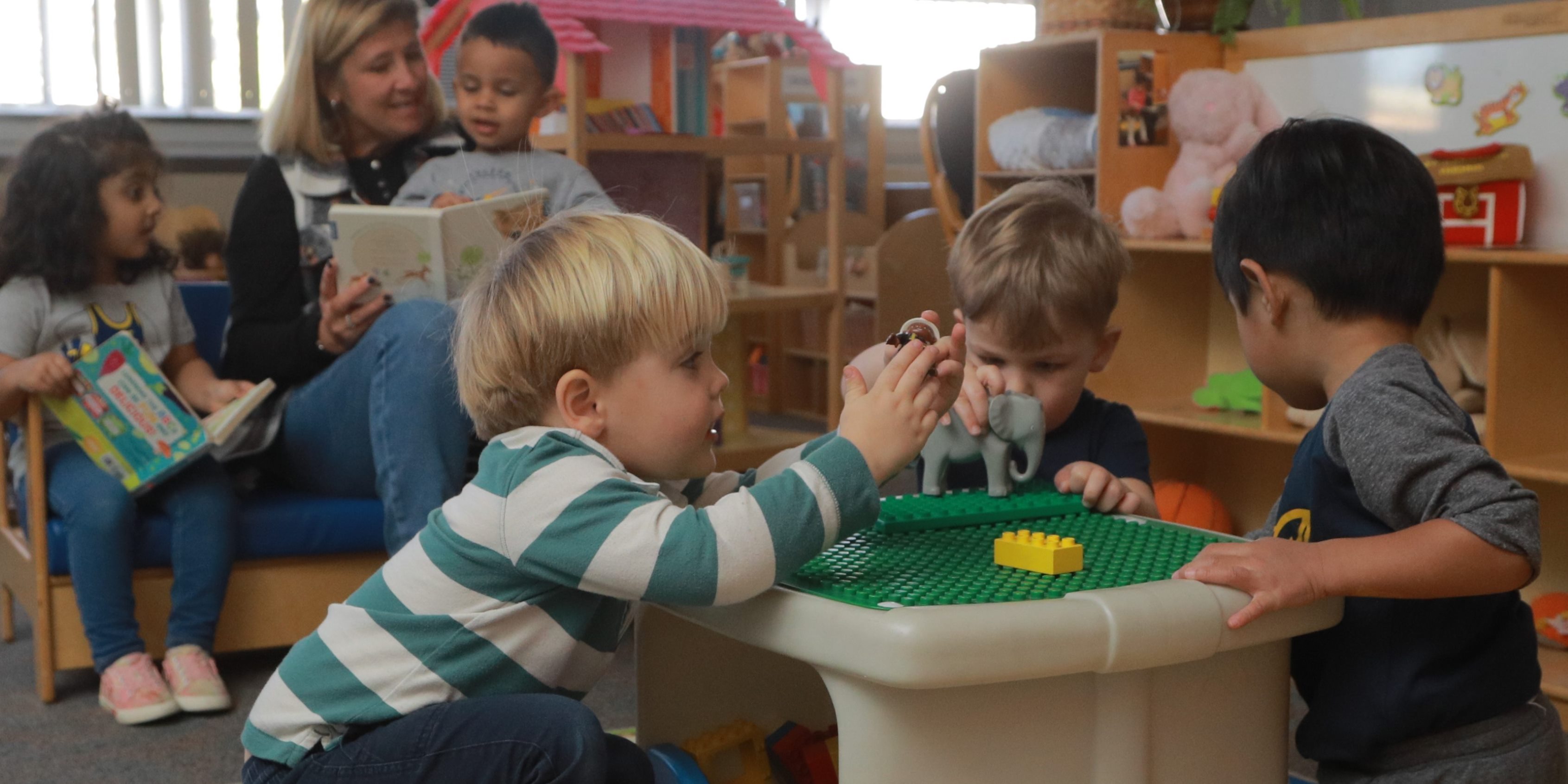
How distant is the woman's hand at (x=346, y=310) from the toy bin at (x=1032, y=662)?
99cm

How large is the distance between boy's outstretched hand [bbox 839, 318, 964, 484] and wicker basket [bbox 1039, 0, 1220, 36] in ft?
5.59

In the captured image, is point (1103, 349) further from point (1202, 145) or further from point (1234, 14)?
point (1234, 14)

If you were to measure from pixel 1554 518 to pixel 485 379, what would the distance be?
1756 mm

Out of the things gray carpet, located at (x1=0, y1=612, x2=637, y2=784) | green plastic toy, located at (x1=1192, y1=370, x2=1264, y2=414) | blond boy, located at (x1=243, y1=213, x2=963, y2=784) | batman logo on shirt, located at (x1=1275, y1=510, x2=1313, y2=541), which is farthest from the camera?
green plastic toy, located at (x1=1192, y1=370, x2=1264, y2=414)

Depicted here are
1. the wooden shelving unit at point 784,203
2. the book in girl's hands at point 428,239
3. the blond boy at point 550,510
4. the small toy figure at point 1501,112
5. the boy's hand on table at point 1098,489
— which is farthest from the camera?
the wooden shelving unit at point 784,203

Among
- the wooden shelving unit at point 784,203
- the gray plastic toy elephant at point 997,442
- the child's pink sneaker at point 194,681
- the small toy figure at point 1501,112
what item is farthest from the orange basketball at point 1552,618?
the wooden shelving unit at point 784,203

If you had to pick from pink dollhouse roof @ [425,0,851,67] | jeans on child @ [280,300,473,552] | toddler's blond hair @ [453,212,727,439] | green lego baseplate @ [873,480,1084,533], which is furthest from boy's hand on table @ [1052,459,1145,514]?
pink dollhouse roof @ [425,0,851,67]

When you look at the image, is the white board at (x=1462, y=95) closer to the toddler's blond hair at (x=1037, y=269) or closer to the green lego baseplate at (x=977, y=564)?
the toddler's blond hair at (x=1037, y=269)

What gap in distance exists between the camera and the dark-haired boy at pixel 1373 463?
2.91 ft

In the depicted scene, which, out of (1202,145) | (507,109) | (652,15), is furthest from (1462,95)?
(507,109)

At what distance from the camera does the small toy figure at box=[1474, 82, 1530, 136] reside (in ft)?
6.64

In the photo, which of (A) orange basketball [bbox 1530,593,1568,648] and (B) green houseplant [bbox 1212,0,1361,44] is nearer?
(A) orange basketball [bbox 1530,593,1568,648]

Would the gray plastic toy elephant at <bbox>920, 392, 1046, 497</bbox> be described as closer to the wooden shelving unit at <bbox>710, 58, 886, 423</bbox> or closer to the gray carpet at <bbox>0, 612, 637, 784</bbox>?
the gray carpet at <bbox>0, 612, 637, 784</bbox>

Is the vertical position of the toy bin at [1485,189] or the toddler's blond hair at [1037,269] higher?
the toy bin at [1485,189]
